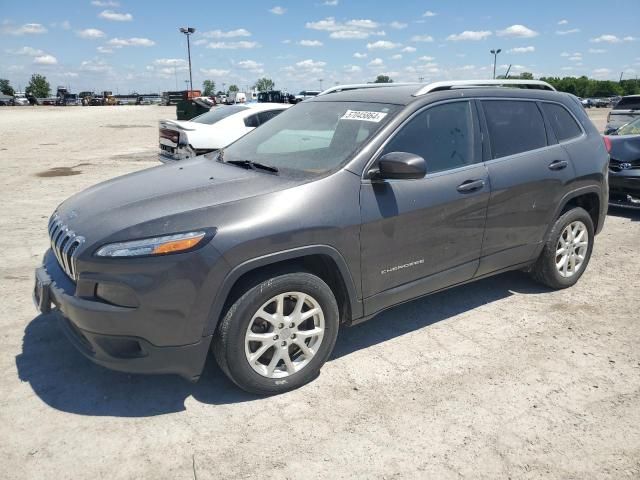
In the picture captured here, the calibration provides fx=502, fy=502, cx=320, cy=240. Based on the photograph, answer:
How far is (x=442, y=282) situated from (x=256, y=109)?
726 cm

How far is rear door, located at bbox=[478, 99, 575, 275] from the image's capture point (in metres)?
3.76

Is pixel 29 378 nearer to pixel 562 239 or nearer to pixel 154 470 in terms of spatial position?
pixel 154 470

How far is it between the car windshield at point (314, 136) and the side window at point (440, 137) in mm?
171

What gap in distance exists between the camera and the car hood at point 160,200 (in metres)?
2.62

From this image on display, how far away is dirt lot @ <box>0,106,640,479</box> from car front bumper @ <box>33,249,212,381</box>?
0.35 meters

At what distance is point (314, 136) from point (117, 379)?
210cm

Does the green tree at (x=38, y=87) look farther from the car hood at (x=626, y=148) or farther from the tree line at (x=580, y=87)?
the car hood at (x=626, y=148)

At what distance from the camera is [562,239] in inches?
174

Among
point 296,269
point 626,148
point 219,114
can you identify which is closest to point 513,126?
point 296,269

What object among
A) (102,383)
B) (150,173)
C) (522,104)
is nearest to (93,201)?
(150,173)

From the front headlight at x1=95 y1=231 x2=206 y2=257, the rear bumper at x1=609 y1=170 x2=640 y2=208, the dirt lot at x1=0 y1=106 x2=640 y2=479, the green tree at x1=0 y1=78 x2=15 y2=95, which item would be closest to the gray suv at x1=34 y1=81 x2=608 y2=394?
the front headlight at x1=95 y1=231 x2=206 y2=257

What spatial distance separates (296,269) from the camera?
116 inches

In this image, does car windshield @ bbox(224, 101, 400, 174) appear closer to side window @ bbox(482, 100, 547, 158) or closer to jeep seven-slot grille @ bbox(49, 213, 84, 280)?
side window @ bbox(482, 100, 547, 158)

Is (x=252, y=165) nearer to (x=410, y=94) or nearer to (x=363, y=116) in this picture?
(x=363, y=116)
